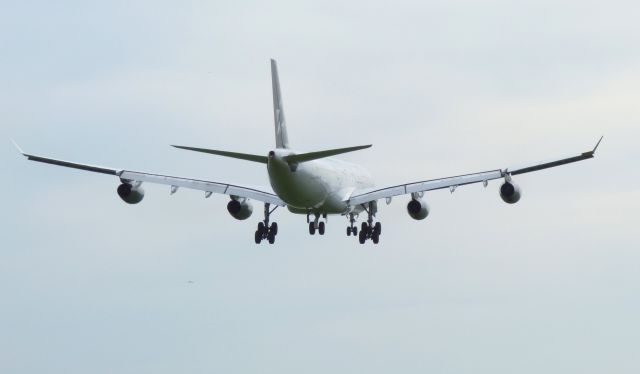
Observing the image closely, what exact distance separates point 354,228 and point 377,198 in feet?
9.19

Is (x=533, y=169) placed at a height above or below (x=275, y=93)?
below

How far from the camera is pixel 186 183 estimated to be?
68.2 metres

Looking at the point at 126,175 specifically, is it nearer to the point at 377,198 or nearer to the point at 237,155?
the point at 237,155

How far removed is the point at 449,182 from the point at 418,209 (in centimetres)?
316

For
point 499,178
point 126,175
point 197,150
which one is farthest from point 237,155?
point 499,178

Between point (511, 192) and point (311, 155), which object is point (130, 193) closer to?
point (311, 155)

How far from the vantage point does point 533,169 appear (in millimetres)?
64250

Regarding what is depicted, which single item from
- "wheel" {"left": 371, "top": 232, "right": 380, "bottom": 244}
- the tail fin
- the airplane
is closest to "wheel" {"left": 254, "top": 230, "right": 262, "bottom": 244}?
the airplane

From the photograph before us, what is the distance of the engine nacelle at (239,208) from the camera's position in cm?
6981

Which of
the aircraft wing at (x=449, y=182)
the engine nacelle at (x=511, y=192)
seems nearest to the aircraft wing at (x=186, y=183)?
the aircraft wing at (x=449, y=182)

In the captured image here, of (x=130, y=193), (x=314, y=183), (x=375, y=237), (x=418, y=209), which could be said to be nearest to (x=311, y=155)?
(x=314, y=183)

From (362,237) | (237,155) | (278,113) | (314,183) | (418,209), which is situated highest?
(278,113)

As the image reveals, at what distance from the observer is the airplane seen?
6253cm

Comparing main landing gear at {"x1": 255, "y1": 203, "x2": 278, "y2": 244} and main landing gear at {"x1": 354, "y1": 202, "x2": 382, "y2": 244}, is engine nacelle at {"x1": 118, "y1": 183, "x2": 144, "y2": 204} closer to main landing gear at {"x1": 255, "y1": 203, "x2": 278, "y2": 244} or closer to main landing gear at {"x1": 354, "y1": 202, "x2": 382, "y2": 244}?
main landing gear at {"x1": 255, "y1": 203, "x2": 278, "y2": 244}
